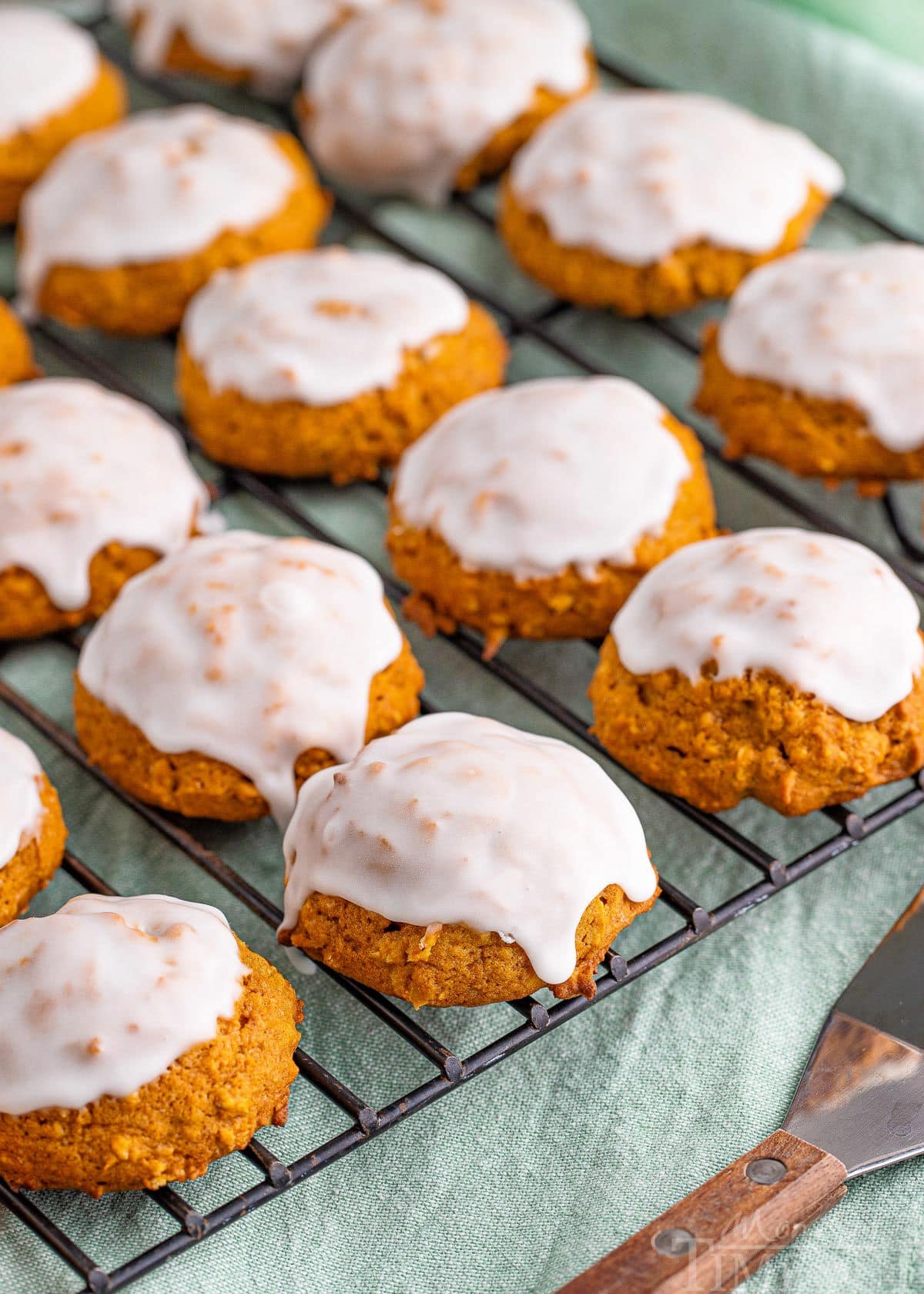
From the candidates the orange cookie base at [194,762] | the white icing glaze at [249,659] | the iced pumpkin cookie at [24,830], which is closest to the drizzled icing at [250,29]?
the white icing glaze at [249,659]

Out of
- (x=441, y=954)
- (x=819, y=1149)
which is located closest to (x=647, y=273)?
(x=441, y=954)

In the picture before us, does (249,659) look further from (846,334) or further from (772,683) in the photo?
(846,334)

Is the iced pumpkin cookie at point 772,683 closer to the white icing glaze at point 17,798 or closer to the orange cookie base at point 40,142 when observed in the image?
the white icing glaze at point 17,798

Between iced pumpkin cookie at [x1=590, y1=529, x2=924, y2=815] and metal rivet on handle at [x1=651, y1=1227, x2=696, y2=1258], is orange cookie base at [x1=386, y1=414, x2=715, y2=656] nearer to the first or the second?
iced pumpkin cookie at [x1=590, y1=529, x2=924, y2=815]

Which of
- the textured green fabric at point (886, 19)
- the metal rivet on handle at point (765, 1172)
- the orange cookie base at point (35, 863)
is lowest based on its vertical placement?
the orange cookie base at point (35, 863)

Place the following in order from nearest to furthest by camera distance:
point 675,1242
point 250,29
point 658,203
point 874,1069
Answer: point 675,1242 < point 874,1069 < point 658,203 < point 250,29

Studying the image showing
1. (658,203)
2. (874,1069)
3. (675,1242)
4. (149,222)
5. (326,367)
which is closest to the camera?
(675,1242)

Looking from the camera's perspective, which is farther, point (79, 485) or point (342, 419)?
point (342, 419)

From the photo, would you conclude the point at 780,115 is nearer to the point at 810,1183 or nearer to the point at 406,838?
the point at 406,838
